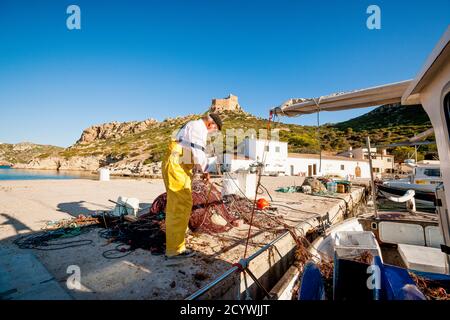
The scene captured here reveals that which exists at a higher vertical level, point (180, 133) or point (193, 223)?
point (180, 133)

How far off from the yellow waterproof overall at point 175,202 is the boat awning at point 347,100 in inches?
106

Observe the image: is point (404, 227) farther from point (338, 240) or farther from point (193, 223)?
point (193, 223)

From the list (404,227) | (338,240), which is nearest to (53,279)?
(338,240)

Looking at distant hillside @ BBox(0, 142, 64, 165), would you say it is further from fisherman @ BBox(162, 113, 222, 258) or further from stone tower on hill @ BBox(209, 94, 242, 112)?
fisherman @ BBox(162, 113, 222, 258)

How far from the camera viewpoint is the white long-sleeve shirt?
353cm

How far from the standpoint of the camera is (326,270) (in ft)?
11.1

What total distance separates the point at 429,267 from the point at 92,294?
5.09m

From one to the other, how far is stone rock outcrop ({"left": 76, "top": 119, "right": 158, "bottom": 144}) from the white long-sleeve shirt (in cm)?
10850

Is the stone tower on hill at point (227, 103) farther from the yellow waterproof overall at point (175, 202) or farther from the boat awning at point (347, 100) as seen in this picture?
the yellow waterproof overall at point (175, 202)

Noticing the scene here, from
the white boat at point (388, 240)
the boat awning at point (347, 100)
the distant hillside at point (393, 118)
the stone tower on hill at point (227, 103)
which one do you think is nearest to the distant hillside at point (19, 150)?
the stone tower on hill at point (227, 103)

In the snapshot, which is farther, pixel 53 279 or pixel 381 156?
pixel 381 156

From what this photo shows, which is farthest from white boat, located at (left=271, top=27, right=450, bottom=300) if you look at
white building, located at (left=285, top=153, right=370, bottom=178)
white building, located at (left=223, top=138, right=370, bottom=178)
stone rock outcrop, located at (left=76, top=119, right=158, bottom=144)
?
stone rock outcrop, located at (left=76, top=119, right=158, bottom=144)

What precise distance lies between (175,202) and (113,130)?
135317 millimetres
